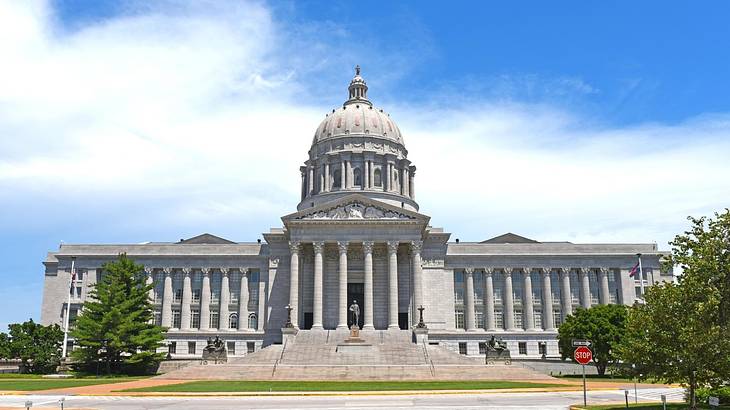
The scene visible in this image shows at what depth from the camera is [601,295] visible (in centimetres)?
8712

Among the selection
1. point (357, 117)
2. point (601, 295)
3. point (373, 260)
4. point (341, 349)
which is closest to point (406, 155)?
point (357, 117)

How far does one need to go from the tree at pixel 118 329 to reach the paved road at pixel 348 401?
2463 centimetres

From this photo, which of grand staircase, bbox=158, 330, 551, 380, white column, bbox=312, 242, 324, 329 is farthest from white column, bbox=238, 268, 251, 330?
grand staircase, bbox=158, 330, 551, 380

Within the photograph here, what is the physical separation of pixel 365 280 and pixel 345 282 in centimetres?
241

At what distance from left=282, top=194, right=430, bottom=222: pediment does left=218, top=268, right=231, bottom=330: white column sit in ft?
51.3

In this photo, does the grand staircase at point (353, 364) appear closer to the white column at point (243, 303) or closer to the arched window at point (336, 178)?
the white column at point (243, 303)

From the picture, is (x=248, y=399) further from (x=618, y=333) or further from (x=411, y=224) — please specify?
(x=411, y=224)

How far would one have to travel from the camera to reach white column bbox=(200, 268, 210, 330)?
86.1m

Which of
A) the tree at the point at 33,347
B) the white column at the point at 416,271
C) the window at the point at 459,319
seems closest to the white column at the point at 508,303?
the window at the point at 459,319

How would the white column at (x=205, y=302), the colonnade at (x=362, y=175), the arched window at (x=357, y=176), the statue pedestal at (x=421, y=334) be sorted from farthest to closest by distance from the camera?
1. the arched window at (x=357, y=176)
2. the colonnade at (x=362, y=175)
3. the white column at (x=205, y=302)
4. the statue pedestal at (x=421, y=334)

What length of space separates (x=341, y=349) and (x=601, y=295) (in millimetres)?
41540

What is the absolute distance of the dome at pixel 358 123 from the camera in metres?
102

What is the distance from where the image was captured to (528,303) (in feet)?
282

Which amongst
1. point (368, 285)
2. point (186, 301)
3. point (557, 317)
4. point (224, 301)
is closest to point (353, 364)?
point (368, 285)
